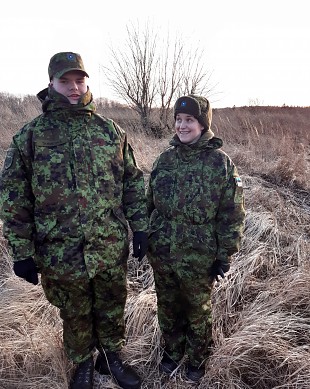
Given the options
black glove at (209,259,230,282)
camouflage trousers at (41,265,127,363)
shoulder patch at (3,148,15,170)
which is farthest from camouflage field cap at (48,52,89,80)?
black glove at (209,259,230,282)

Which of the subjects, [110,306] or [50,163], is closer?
→ [50,163]

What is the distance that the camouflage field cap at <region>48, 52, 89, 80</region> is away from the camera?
1.65m

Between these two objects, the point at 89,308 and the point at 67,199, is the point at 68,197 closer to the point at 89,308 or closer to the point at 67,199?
the point at 67,199

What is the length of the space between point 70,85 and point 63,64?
4.2 inches

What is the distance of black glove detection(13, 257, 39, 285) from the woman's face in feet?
3.57

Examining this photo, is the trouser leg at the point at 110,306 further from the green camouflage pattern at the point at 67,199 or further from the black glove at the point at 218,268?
the black glove at the point at 218,268

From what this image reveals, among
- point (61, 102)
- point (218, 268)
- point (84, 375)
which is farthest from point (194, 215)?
point (84, 375)

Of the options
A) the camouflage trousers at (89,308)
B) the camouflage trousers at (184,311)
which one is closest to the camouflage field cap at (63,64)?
the camouflage trousers at (89,308)

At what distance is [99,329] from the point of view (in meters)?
2.04

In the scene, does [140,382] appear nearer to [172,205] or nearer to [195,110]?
[172,205]

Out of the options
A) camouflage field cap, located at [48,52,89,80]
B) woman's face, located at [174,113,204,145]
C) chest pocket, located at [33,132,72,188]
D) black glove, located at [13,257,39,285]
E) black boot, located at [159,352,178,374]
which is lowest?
black boot, located at [159,352,178,374]

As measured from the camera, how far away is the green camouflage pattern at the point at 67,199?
5.47 feet

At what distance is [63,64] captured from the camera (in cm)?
166

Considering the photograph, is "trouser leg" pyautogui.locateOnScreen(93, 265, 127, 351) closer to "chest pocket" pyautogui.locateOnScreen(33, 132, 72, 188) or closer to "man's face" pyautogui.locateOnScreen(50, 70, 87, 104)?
"chest pocket" pyautogui.locateOnScreen(33, 132, 72, 188)
